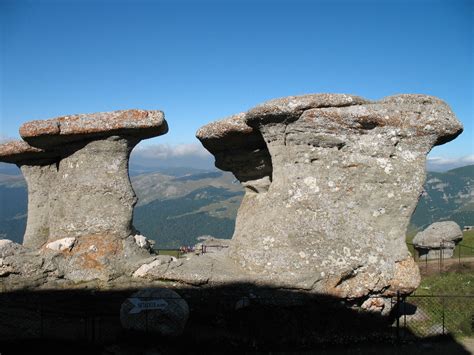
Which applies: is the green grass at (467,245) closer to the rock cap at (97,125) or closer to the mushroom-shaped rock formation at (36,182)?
the rock cap at (97,125)

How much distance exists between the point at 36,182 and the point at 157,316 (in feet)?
24.8

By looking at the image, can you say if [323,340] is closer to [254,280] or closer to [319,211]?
[254,280]

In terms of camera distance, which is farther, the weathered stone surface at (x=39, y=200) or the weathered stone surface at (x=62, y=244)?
the weathered stone surface at (x=39, y=200)

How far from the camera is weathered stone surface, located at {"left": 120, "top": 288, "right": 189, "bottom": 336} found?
8.18 meters

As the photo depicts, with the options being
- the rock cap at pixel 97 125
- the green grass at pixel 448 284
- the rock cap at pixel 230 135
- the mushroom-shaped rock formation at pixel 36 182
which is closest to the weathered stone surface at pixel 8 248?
the mushroom-shaped rock formation at pixel 36 182

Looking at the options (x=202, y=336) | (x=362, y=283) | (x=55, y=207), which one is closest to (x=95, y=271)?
(x=55, y=207)

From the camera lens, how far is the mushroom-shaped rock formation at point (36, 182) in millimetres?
13422

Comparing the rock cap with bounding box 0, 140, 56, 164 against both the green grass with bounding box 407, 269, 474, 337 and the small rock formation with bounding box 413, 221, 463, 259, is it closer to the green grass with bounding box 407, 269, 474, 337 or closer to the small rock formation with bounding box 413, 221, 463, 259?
the green grass with bounding box 407, 269, 474, 337

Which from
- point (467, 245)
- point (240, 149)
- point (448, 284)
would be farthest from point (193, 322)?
point (467, 245)

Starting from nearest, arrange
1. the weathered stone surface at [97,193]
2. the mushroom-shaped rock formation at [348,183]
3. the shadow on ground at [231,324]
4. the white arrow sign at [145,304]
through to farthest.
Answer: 1. the white arrow sign at [145,304]
2. the shadow on ground at [231,324]
3. the mushroom-shaped rock formation at [348,183]
4. the weathered stone surface at [97,193]

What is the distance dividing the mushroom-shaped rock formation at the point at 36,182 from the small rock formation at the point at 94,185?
69.6 inches

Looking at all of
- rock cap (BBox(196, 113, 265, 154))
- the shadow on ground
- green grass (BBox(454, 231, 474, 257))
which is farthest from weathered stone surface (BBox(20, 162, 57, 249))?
green grass (BBox(454, 231, 474, 257))

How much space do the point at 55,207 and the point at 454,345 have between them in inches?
379

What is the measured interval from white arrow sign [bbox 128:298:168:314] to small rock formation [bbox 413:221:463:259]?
21.3 m
